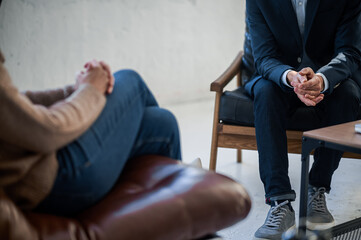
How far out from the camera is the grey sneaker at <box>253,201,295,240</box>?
154 cm

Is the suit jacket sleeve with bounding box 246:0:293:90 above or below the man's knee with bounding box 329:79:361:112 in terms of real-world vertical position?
above

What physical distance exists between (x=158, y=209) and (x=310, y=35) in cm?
136

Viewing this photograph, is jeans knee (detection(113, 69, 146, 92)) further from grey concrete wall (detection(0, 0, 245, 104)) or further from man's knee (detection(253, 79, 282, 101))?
grey concrete wall (detection(0, 0, 245, 104))

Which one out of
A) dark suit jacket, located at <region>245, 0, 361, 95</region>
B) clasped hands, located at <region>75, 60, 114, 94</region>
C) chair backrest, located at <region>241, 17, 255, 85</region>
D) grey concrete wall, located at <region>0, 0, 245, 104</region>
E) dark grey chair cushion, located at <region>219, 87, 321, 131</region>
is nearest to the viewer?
clasped hands, located at <region>75, 60, 114, 94</region>

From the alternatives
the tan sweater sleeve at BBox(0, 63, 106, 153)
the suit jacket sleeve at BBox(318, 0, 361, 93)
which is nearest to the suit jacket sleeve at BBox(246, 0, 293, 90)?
the suit jacket sleeve at BBox(318, 0, 361, 93)

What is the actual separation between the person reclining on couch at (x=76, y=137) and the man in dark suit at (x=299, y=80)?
62cm

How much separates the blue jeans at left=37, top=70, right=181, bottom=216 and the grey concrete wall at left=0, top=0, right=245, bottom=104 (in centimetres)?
212

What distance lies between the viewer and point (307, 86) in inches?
65.5

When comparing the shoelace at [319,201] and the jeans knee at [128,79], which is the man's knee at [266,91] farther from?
the jeans knee at [128,79]

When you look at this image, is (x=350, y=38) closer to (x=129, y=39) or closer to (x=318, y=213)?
(x=318, y=213)

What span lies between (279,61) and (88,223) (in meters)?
1.33

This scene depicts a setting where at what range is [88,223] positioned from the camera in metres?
0.82

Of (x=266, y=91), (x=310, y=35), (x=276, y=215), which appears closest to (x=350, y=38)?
(x=310, y=35)

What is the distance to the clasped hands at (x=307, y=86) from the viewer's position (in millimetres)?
1667
